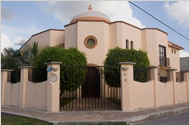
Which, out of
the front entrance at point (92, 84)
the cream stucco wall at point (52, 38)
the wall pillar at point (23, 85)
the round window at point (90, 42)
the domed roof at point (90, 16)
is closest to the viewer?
the wall pillar at point (23, 85)

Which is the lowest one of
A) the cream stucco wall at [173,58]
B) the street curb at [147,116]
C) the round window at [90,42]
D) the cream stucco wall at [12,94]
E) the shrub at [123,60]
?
the street curb at [147,116]

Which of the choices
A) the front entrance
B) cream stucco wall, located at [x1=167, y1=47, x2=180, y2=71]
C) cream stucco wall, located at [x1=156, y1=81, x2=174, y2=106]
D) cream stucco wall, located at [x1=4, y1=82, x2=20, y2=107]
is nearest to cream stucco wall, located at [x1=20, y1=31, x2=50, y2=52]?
cream stucco wall, located at [x1=4, y1=82, x2=20, y2=107]

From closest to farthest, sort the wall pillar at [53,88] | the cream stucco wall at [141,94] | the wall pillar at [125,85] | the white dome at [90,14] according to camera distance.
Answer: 1. the wall pillar at [53,88]
2. the wall pillar at [125,85]
3. the cream stucco wall at [141,94]
4. the white dome at [90,14]

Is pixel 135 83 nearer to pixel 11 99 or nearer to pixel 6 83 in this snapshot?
pixel 11 99

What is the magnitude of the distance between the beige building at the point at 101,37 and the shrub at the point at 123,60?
3028mm

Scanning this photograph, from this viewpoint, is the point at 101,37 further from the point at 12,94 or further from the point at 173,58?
the point at 173,58

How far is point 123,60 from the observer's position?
12602 mm

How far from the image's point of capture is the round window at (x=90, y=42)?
15953 mm

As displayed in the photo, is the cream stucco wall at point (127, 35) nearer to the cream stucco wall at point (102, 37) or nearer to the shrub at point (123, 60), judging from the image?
the cream stucco wall at point (102, 37)

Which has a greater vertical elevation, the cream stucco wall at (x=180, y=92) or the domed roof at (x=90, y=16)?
the domed roof at (x=90, y=16)

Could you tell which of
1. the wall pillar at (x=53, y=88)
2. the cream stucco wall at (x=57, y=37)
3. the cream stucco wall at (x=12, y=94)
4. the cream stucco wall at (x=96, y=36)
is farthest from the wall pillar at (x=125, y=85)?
the cream stucco wall at (x=57, y=37)

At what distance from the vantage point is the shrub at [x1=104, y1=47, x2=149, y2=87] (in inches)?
495

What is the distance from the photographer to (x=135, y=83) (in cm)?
1091

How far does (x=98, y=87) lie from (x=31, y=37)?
398 inches
